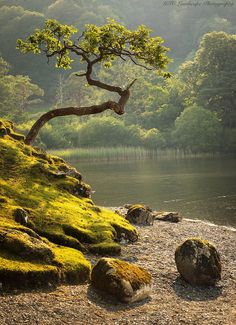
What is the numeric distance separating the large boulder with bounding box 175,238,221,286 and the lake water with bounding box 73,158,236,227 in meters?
14.7

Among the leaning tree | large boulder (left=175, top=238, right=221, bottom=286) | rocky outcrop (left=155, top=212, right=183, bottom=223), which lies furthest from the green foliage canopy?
large boulder (left=175, top=238, right=221, bottom=286)

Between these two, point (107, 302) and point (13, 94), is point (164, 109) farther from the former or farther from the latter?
point (107, 302)

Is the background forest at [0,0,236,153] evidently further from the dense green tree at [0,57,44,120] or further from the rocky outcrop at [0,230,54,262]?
the rocky outcrop at [0,230,54,262]

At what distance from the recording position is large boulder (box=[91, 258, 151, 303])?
522 inches

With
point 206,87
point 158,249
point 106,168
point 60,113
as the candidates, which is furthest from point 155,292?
point 206,87

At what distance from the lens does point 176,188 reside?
4897cm

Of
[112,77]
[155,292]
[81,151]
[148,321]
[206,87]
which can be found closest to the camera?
[148,321]

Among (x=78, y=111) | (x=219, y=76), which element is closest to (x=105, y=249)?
(x=78, y=111)

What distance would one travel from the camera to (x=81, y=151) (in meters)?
94.0

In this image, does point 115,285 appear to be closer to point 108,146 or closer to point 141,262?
point 141,262

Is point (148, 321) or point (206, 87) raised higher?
point (206, 87)

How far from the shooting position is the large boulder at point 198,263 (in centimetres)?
1585

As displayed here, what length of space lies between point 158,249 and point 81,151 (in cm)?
7482

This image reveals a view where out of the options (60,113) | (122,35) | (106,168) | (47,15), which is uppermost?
(47,15)
